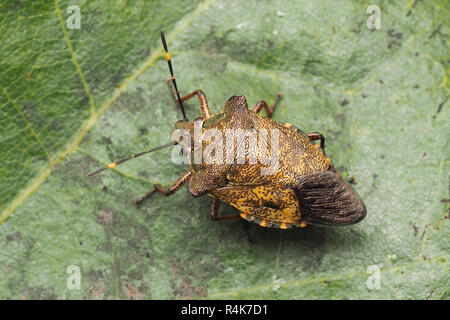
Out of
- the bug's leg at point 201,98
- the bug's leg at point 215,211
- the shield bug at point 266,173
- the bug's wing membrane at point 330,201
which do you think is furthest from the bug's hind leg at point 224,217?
the bug's leg at point 201,98

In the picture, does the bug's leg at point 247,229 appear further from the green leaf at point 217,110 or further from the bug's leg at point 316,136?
the bug's leg at point 316,136

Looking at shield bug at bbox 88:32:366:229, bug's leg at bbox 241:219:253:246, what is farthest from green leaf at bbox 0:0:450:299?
shield bug at bbox 88:32:366:229

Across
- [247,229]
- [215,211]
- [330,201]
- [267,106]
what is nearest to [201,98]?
[267,106]

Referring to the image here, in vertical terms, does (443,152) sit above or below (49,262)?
above

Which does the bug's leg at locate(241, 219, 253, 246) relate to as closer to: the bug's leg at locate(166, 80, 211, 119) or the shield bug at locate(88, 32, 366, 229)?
the shield bug at locate(88, 32, 366, 229)
